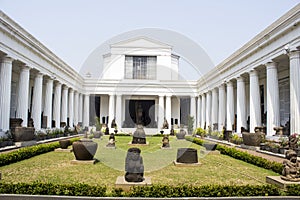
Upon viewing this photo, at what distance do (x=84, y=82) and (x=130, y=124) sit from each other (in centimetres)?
1095

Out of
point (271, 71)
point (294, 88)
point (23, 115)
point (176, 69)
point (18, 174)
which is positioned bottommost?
point (18, 174)

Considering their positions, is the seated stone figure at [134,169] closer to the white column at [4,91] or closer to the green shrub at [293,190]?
the green shrub at [293,190]

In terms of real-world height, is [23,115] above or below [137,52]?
below

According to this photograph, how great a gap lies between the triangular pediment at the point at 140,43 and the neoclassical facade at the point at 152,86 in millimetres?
190

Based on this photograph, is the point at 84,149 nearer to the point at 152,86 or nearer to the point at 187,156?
the point at 187,156

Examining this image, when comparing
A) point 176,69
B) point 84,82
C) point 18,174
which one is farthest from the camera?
point 176,69

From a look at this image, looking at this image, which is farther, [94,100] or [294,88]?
[94,100]

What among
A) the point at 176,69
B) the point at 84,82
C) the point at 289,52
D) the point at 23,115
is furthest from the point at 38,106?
the point at 176,69

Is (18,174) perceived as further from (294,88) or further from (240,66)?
(240,66)

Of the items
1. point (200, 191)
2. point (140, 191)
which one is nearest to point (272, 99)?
point (200, 191)

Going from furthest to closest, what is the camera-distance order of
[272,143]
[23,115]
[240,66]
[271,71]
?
[240,66] → [23,115] → [271,71] → [272,143]

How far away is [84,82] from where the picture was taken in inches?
1973

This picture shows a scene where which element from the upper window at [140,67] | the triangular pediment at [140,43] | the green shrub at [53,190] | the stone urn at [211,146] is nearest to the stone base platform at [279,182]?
the green shrub at [53,190]

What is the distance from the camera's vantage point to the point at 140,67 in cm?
5525
